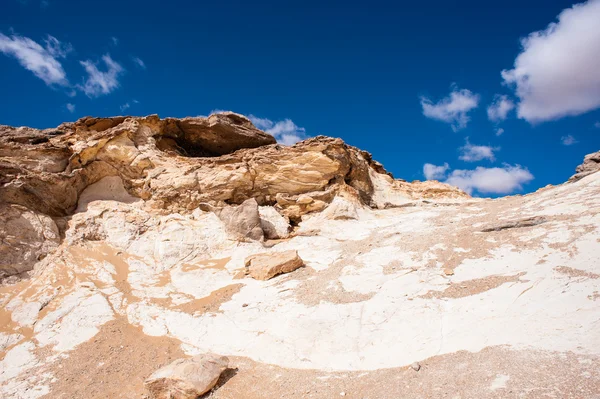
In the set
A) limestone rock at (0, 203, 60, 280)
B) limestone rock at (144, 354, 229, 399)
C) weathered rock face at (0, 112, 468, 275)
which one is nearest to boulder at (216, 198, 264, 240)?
weathered rock face at (0, 112, 468, 275)

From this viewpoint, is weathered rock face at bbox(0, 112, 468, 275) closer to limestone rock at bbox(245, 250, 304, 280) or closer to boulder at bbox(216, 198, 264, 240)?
boulder at bbox(216, 198, 264, 240)

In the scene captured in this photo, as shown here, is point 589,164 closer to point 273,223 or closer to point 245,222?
point 273,223

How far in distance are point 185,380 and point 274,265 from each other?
20.4 ft

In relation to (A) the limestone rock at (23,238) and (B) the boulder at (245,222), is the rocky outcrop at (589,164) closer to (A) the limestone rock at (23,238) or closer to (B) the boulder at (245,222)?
(B) the boulder at (245,222)

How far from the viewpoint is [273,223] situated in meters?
18.2

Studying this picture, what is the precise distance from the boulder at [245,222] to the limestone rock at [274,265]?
3073mm

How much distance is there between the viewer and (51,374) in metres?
8.28

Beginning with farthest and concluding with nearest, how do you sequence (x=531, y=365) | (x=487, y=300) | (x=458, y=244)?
(x=458, y=244)
(x=487, y=300)
(x=531, y=365)

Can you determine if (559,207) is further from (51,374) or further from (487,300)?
(51,374)

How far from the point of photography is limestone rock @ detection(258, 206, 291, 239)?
1752 centimetres

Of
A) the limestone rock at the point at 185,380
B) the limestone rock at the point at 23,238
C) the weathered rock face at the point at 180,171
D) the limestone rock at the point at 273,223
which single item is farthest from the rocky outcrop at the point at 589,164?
the limestone rock at the point at 23,238

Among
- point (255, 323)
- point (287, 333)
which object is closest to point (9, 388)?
point (255, 323)

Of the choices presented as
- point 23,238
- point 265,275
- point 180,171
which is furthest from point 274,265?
point 23,238

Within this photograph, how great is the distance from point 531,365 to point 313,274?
24.1ft
